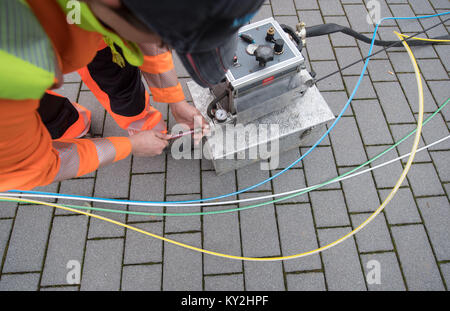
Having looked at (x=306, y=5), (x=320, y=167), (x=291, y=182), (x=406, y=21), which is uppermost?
(x=306, y=5)

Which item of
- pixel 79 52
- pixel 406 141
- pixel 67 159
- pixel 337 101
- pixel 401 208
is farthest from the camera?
pixel 337 101

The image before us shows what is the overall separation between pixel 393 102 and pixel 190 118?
1.91 metres

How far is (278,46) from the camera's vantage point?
1371mm

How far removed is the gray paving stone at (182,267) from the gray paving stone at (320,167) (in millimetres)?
1004

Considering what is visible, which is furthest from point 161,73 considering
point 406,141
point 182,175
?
point 406,141

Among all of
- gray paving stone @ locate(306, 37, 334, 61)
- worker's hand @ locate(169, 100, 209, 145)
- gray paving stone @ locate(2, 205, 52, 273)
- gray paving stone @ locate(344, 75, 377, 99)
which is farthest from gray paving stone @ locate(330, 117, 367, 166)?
gray paving stone @ locate(2, 205, 52, 273)

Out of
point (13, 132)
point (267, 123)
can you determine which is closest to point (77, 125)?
point (13, 132)

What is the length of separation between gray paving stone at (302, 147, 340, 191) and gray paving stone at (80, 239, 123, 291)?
1525mm

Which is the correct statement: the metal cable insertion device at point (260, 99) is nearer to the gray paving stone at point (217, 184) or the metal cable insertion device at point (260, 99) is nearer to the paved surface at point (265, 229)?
the gray paving stone at point (217, 184)

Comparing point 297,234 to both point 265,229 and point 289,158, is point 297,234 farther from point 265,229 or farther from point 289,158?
point 289,158

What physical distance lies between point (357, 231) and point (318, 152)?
67cm

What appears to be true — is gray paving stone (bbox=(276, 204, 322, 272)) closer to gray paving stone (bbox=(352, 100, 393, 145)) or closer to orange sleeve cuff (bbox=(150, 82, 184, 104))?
gray paving stone (bbox=(352, 100, 393, 145))

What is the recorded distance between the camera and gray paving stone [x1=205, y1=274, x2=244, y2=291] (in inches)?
72.5

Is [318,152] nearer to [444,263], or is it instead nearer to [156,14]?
[444,263]
